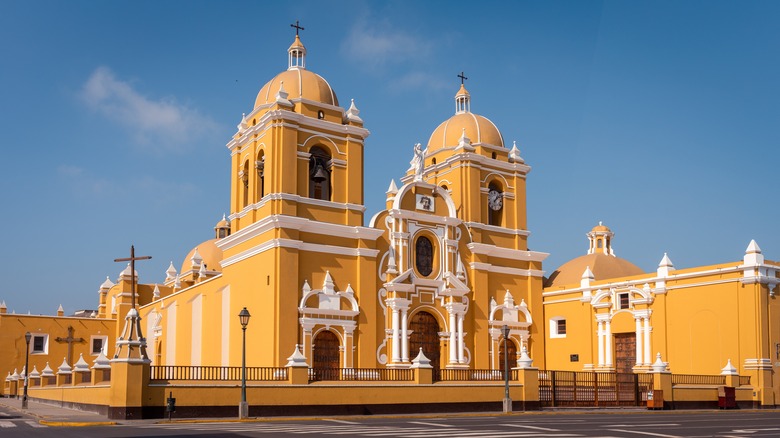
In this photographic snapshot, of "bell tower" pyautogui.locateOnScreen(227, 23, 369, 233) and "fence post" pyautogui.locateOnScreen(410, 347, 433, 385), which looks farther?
"bell tower" pyautogui.locateOnScreen(227, 23, 369, 233)

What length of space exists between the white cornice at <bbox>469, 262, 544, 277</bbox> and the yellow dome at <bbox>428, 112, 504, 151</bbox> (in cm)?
652

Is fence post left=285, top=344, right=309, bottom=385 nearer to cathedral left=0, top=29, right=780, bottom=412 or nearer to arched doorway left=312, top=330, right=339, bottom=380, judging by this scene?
cathedral left=0, top=29, right=780, bottom=412

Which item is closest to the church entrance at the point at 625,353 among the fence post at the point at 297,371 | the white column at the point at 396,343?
the white column at the point at 396,343

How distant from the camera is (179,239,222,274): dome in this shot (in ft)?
174

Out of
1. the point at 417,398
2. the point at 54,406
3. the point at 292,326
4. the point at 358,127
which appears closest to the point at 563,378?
the point at 417,398

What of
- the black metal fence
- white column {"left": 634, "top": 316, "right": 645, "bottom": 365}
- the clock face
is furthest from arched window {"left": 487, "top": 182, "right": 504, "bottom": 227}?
the black metal fence

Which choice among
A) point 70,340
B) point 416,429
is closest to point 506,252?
point 416,429

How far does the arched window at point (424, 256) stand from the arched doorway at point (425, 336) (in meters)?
1.99

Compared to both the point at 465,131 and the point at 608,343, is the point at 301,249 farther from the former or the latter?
the point at 608,343

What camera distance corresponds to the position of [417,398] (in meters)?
28.5

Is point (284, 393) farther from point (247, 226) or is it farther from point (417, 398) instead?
point (247, 226)

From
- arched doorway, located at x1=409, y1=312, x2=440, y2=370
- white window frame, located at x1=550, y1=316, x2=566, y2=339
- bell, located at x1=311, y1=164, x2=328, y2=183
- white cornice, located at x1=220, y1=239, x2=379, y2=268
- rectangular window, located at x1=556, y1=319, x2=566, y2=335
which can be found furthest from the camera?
white window frame, located at x1=550, y1=316, x2=566, y2=339

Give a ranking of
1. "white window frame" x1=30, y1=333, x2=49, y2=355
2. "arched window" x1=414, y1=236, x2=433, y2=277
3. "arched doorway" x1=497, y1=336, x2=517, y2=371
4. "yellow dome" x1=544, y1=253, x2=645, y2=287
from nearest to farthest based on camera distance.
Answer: "arched window" x1=414, y1=236, x2=433, y2=277 < "arched doorway" x1=497, y1=336, x2=517, y2=371 < "yellow dome" x1=544, y1=253, x2=645, y2=287 < "white window frame" x1=30, y1=333, x2=49, y2=355

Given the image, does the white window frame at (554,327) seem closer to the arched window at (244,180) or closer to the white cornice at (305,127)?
the white cornice at (305,127)
